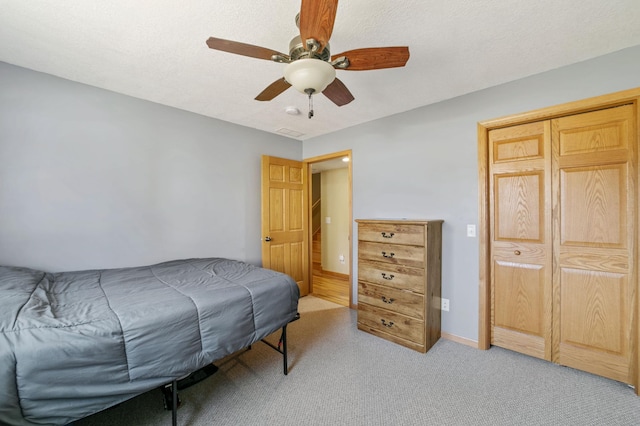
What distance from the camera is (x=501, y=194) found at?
237 cm

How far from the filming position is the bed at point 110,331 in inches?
40.4

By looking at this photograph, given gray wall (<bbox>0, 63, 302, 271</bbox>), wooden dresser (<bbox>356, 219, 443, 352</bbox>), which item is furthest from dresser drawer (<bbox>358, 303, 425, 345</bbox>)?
gray wall (<bbox>0, 63, 302, 271</bbox>)

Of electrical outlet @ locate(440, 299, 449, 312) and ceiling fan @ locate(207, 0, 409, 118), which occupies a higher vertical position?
ceiling fan @ locate(207, 0, 409, 118)

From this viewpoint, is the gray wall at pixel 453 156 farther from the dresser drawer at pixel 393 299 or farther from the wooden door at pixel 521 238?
the dresser drawer at pixel 393 299

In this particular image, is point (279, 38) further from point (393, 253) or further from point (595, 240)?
point (595, 240)

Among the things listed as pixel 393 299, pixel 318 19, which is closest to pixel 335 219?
pixel 393 299

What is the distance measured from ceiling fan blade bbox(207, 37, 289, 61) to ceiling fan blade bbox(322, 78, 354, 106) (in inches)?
15.9

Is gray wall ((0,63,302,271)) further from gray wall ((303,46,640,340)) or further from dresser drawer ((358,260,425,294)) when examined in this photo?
gray wall ((303,46,640,340))

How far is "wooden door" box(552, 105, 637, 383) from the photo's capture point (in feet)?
6.10

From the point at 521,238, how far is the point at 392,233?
1107mm

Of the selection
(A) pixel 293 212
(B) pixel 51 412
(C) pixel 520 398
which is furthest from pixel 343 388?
(A) pixel 293 212

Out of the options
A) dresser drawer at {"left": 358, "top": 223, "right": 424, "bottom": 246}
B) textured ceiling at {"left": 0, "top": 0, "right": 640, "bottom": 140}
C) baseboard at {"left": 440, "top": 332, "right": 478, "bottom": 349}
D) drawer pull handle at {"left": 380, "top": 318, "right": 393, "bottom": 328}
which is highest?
textured ceiling at {"left": 0, "top": 0, "right": 640, "bottom": 140}

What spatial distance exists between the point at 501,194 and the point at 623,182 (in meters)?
0.73

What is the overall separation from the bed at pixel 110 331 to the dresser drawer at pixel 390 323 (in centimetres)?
103
